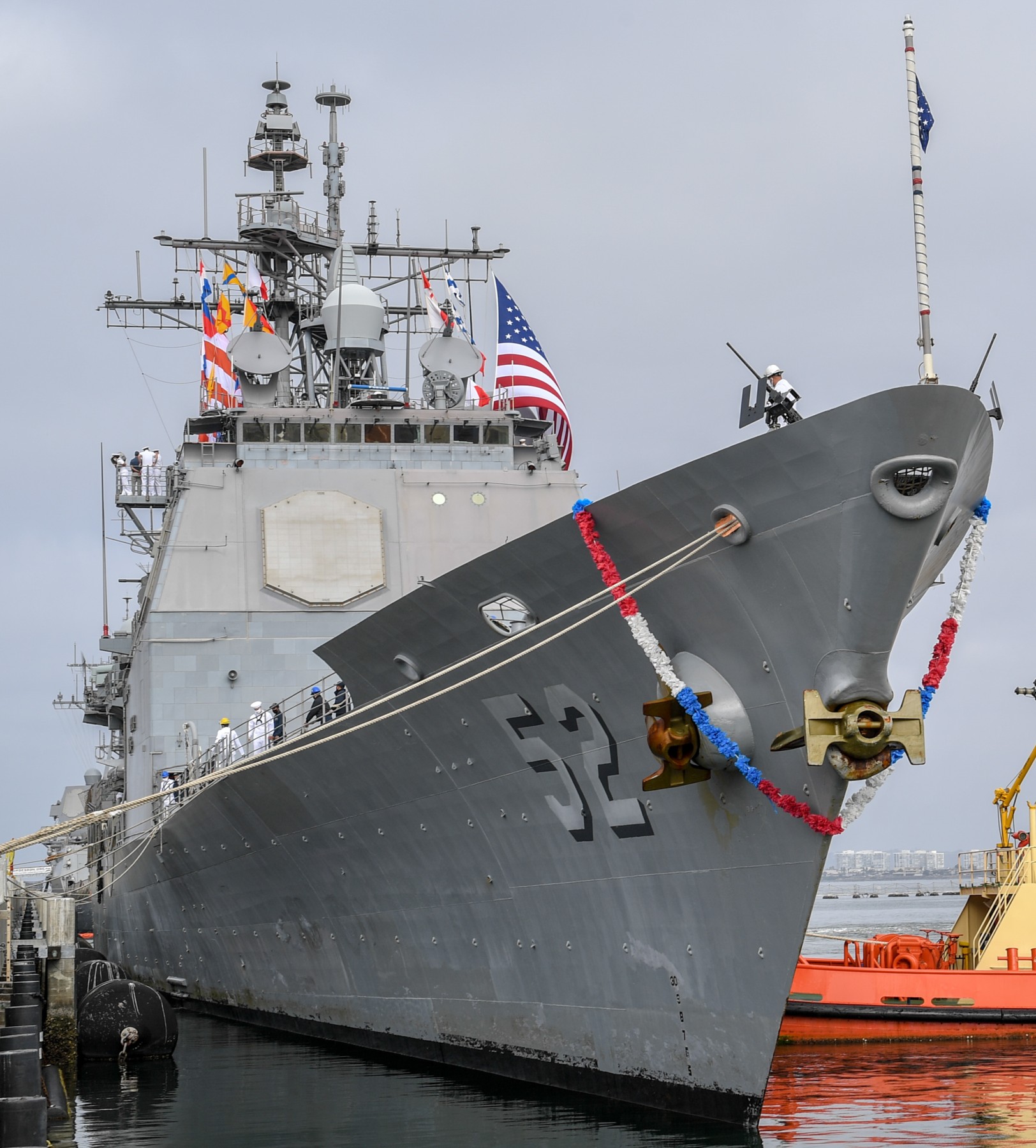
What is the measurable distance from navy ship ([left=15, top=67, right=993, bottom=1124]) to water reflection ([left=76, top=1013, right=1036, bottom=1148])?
1.04 ft

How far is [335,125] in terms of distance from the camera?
19562 mm

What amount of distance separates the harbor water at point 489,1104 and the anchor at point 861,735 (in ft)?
7.77

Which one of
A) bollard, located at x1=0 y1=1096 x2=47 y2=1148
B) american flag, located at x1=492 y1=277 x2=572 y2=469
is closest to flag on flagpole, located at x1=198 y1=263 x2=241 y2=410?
american flag, located at x1=492 y1=277 x2=572 y2=469

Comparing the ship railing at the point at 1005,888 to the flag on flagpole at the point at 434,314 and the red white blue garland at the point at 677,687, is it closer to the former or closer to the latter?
the red white blue garland at the point at 677,687

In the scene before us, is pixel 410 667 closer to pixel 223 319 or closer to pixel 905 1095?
pixel 905 1095

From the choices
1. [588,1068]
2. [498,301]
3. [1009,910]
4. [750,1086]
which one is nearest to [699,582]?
[750,1086]

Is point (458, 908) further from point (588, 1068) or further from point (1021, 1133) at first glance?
point (1021, 1133)

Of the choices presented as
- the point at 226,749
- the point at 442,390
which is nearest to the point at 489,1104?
the point at 226,749

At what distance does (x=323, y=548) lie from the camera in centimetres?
1533

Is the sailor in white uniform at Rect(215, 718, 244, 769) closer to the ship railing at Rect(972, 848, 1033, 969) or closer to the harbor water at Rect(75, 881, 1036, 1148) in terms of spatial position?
the harbor water at Rect(75, 881, 1036, 1148)

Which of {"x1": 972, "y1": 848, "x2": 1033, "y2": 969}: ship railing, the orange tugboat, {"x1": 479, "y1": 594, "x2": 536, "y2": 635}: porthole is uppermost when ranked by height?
{"x1": 479, "y1": 594, "x2": 536, "y2": 635}: porthole

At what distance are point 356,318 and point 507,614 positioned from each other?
9.26 metres

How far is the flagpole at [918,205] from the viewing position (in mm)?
7125

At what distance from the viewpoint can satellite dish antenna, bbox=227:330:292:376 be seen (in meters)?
17.0
